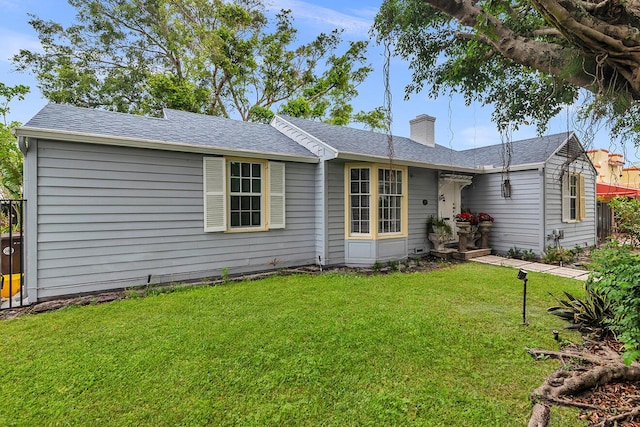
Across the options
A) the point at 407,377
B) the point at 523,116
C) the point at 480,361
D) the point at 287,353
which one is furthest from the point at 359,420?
the point at 523,116

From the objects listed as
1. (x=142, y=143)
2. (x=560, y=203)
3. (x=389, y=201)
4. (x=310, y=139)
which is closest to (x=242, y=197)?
(x=142, y=143)

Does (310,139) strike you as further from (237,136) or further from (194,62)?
(194,62)

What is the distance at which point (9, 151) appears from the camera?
385 inches

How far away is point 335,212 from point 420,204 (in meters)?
2.80

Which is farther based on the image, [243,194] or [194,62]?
[194,62]

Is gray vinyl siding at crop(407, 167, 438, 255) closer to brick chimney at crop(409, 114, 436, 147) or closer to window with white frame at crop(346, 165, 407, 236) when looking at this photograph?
window with white frame at crop(346, 165, 407, 236)

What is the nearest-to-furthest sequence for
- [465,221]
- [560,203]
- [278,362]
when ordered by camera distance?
[278,362], [465,221], [560,203]

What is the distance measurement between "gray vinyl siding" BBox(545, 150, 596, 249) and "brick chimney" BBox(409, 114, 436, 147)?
4.02 meters

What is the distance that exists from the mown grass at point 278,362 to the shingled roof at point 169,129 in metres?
2.88

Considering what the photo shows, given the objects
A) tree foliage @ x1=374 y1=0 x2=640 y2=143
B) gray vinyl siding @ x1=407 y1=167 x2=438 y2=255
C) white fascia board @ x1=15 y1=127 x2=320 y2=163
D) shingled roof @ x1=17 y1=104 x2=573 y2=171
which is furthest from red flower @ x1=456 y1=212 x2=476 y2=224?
white fascia board @ x1=15 y1=127 x2=320 y2=163

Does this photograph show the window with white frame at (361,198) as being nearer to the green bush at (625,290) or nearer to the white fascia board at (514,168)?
the white fascia board at (514,168)

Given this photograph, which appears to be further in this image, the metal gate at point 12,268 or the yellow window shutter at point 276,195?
the yellow window shutter at point 276,195

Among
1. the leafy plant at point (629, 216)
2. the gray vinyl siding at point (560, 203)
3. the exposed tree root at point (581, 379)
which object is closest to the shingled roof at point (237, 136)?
the gray vinyl siding at point (560, 203)

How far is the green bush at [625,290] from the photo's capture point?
7.44ft
